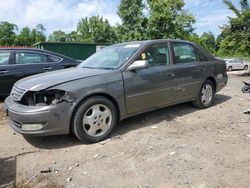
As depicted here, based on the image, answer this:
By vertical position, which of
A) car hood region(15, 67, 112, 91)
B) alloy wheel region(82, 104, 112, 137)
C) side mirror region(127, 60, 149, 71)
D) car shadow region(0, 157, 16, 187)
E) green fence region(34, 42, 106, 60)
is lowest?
car shadow region(0, 157, 16, 187)

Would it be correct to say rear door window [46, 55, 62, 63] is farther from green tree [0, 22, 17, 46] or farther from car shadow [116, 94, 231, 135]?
green tree [0, 22, 17, 46]

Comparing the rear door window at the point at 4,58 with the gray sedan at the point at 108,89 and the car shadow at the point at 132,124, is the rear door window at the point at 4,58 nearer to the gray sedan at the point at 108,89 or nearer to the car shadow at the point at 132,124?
the gray sedan at the point at 108,89

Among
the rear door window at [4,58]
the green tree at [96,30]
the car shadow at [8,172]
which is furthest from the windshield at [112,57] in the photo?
the green tree at [96,30]

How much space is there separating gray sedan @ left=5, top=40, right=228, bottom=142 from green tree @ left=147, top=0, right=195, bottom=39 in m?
21.9

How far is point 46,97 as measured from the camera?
4.00m

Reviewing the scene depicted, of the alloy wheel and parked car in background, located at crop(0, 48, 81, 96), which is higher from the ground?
parked car in background, located at crop(0, 48, 81, 96)

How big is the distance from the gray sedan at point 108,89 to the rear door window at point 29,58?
2627 millimetres

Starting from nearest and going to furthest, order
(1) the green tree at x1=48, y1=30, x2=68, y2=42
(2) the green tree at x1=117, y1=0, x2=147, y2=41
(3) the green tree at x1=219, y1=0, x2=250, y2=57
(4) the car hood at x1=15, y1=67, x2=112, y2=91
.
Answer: (4) the car hood at x1=15, y1=67, x2=112, y2=91 → (3) the green tree at x1=219, y1=0, x2=250, y2=57 → (2) the green tree at x1=117, y1=0, x2=147, y2=41 → (1) the green tree at x1=48, y1=30, x2=68, y2=42

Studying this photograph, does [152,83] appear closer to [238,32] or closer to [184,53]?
[184,53]

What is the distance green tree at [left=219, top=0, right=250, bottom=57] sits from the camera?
1627 cm

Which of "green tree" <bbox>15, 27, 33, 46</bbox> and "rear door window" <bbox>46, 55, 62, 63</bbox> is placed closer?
"rear door window" <bbox>46, 55, 62, 63</bbox>

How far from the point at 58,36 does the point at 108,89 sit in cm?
7488

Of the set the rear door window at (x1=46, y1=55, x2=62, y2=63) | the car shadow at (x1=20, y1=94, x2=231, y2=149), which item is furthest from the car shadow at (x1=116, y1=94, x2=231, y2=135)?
the rear door window at (x1=46, y1=55, x2=62, y2=63)

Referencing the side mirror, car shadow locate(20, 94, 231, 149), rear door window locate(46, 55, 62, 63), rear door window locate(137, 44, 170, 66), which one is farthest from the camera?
rear door window locate(46, 55, 62, 63)
